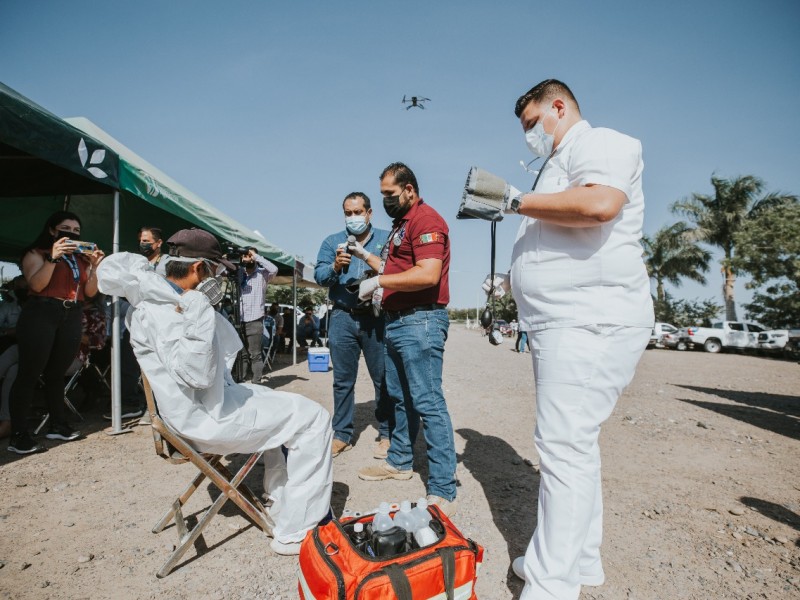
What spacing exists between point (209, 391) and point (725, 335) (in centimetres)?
2614

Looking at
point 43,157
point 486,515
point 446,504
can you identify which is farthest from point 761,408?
point 43,157

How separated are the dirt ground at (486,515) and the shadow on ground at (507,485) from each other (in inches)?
0.5

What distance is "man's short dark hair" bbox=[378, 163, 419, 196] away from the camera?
280 centimetres

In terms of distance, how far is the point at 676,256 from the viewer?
29484 mm

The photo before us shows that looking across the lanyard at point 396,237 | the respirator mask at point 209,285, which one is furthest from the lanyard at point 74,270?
the lanyard at point 396,237

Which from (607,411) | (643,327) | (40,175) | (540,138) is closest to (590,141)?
(540,138)

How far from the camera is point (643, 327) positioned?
165 cm

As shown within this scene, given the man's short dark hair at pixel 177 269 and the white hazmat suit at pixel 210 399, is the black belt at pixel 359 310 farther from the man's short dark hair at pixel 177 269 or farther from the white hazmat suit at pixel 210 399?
the man's short dark hair at pixel 177 269

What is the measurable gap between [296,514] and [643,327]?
1789 mm

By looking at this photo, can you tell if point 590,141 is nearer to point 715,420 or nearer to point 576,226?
point 576,226

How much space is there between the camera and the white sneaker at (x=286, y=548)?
2164 mm

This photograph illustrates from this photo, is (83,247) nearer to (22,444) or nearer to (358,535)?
(22,444)

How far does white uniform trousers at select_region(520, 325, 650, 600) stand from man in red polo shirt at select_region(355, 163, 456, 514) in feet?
3.09

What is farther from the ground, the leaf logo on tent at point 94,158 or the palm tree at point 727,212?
the palm tree at point 727,212
